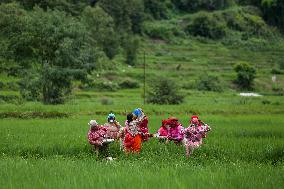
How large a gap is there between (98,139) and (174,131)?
257cm

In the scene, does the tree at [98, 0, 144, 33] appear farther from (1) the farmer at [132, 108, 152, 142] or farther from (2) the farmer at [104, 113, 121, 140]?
(2) the farmer at [104, 113, 121, 140]

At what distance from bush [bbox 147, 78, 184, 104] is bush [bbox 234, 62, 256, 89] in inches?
752

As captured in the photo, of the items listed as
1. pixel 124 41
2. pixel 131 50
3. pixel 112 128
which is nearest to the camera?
pixel 112 128

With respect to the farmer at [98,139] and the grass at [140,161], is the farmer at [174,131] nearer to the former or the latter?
the grass at [140,161]

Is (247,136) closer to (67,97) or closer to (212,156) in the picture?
(212,156)

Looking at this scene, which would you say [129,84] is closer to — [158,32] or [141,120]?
[158,32]

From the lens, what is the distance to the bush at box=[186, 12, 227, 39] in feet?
255

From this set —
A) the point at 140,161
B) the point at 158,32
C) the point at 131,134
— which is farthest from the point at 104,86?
the point at 140,161

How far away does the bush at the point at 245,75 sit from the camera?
52.2m

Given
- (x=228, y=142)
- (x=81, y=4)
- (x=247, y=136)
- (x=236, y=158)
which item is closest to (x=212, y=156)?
(x=236, y=158)

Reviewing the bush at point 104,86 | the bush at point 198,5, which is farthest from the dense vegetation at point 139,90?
the bush at point 198,5

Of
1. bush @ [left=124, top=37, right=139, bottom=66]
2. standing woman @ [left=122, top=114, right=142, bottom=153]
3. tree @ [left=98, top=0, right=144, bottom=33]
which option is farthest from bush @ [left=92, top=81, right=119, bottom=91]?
standing woman @ [left=122, top=114, right=142, bottom=153]

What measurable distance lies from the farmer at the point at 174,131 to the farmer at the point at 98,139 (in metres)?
2.19

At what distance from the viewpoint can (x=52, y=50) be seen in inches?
1145
